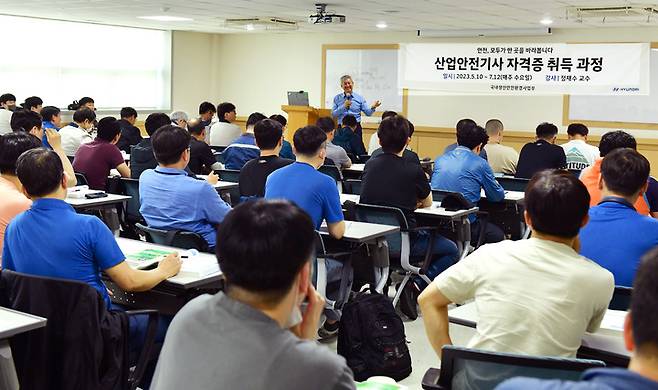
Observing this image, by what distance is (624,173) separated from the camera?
3.38m

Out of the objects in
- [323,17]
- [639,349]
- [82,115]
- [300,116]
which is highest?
[323,17]

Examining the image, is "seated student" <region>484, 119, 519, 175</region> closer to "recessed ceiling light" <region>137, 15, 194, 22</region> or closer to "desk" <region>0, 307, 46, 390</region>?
"recessed ceiling light" <region>137, 15, 194, 22</region>

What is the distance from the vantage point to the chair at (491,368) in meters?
2.08

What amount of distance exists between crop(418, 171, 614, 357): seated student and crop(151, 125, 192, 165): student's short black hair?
230 cm

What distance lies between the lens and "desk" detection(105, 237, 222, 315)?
3331 mm

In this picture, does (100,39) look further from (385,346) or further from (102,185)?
(385,346)

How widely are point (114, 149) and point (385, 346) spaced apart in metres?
3.62

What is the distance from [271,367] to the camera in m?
1.55

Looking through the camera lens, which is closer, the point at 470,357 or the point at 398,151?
the point at 470,357

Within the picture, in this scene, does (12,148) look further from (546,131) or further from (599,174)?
(546,131)

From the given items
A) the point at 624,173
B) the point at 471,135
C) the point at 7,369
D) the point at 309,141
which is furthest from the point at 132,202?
the point at 624,173

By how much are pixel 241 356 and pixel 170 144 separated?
3010 mm

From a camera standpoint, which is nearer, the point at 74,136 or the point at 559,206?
the point at 559,206

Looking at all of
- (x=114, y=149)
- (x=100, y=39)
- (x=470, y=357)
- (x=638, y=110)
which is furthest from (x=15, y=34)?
(x=470, y=357)
